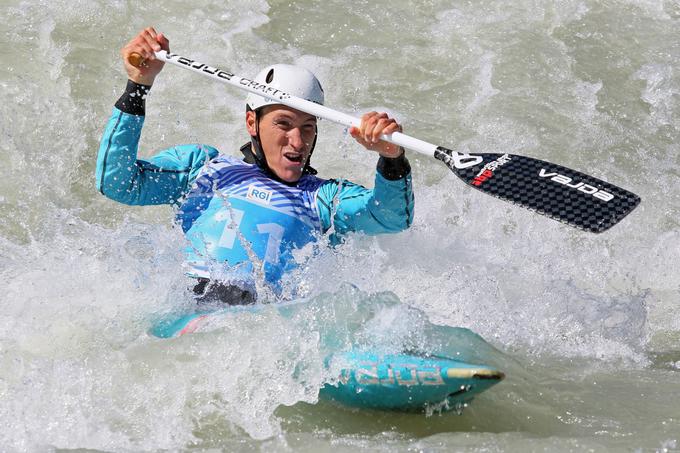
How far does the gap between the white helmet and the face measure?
0.07 m

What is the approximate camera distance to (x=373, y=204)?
4336 millimetres

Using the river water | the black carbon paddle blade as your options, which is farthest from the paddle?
the river water

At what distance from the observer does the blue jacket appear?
428 cm

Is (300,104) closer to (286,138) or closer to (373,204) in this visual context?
(286,138)

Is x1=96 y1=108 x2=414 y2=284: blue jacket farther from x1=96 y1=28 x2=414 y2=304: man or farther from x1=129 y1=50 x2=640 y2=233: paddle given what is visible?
x1=129 y1=50 x2=640 y2=233: paddle

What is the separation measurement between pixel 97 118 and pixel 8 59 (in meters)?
0.75

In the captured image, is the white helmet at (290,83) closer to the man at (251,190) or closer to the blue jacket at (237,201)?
the man at (251,190)

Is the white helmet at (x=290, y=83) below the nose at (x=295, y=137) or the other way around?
the other way around

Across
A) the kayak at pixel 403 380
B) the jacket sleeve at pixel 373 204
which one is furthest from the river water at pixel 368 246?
the jacket sleeve at pixel 373 204

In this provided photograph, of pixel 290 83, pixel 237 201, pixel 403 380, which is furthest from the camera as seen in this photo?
pixel 290 83

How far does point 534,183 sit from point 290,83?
1.21 metres

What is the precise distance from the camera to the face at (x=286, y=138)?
14.8ft

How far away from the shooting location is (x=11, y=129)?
21.1ft

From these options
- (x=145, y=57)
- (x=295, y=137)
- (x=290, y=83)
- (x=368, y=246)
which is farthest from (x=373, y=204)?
(x=145, y=57)
